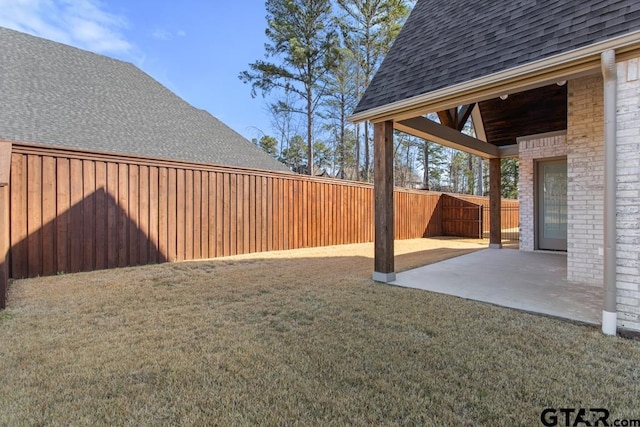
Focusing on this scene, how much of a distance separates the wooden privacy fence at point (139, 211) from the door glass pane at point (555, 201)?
219 inches

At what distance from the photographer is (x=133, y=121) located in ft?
32.2

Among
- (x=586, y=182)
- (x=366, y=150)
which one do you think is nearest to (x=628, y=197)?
(x=586, y=182)

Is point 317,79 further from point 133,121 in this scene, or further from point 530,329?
point 530,329

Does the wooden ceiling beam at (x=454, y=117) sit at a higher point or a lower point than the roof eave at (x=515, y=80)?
higher

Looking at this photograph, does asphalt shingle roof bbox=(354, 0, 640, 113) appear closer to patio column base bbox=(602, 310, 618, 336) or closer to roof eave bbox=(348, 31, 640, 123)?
roof eave bbox=(348, 31, 640, 123)

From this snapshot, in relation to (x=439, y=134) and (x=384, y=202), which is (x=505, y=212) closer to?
(x=439, y=134)

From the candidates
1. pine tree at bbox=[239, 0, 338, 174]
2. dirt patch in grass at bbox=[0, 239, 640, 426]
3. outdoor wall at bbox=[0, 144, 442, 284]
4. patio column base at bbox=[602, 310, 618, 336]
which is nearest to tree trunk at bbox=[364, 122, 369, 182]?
pine tree at bbox=[239, 0, 338, 174]

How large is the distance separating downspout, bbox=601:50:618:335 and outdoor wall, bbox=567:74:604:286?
214cm

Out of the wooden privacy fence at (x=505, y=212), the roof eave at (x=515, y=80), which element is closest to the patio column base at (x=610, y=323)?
the roof eave at (x=515, y=80)

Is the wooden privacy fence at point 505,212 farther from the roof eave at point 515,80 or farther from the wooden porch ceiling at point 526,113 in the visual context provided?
the roof eave at point 515,80

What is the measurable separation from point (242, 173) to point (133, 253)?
2961 millimetres

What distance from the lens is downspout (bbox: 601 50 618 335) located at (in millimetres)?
2816

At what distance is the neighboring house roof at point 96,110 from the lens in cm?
800

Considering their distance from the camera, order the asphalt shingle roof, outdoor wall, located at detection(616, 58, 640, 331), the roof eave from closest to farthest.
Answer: outdoor wall, located at detection(616, 58, 640, 331), the roof eave, the asphalt shingle roof
